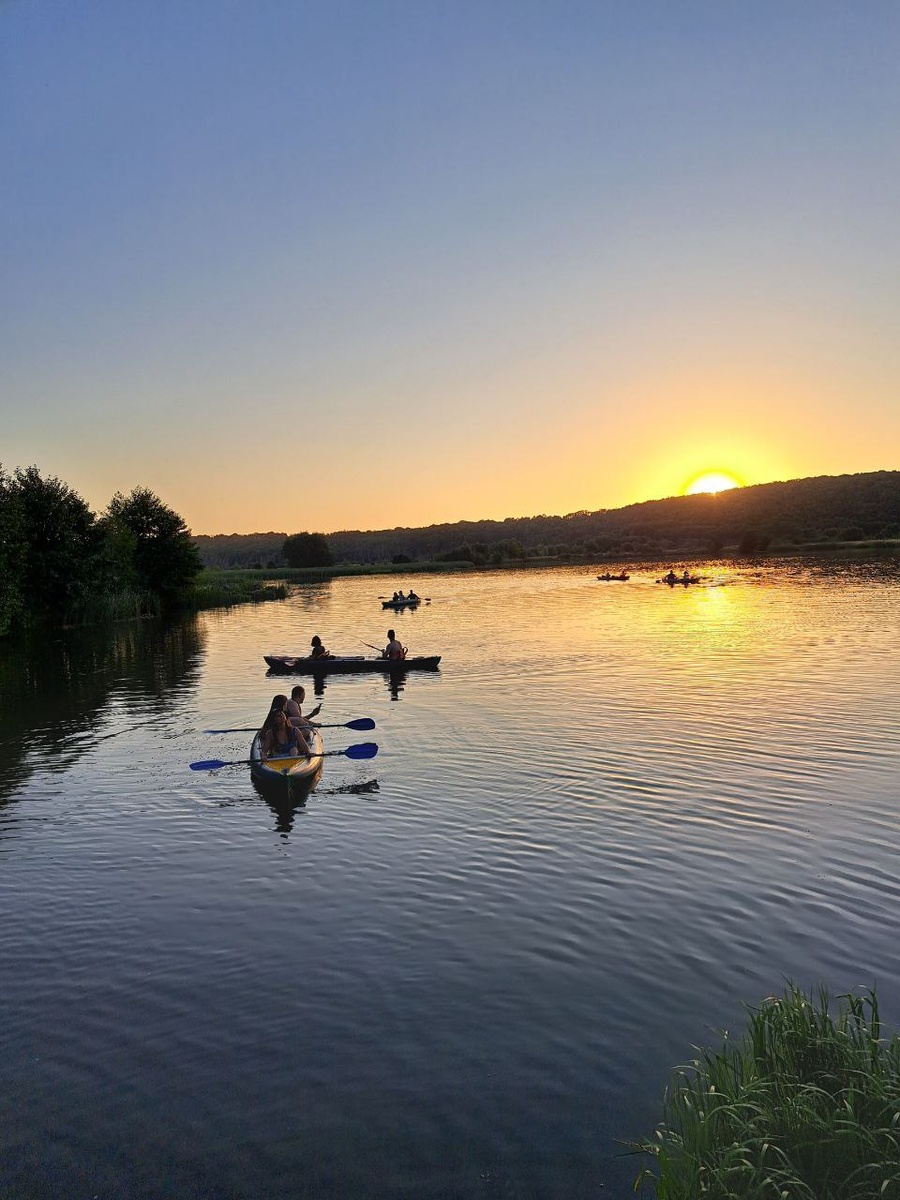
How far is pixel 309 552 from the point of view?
567ft

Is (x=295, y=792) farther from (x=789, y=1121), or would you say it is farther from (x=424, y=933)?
(x=789, y=1121)

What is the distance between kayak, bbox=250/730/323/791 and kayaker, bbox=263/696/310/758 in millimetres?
204

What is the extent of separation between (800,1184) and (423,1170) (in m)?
2.73

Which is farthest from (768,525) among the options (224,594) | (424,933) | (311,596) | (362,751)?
(424,933)

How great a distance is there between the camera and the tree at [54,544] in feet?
208

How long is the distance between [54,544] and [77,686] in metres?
31.0

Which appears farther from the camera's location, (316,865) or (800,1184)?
(316,865)

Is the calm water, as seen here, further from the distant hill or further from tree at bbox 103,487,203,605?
the distant hill

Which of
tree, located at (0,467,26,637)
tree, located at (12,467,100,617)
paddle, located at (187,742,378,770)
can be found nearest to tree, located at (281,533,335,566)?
tree, located at (12,467,100,617)

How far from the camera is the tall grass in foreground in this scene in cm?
554

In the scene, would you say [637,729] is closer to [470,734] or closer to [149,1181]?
[470,734]

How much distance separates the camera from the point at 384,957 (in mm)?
10438

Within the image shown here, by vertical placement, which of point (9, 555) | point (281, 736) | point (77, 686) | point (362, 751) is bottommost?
point (362, 751)

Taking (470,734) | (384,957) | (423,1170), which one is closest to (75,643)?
(470,734)
